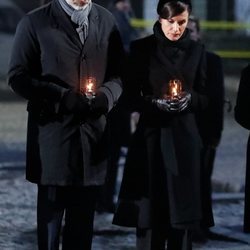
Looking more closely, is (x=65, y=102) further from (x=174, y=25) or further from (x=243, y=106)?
(x=243, y=106)

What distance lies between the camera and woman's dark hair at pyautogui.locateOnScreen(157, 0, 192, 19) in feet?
20.0

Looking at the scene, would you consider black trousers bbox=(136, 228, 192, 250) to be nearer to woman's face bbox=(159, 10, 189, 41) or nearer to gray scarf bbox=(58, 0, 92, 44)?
woman's face bbox=(159, 10, 189, 41)

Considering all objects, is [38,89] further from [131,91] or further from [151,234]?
[151,234]

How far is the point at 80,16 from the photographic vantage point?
566cm

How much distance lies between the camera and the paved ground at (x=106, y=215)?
767cm

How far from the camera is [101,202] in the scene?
342 inches

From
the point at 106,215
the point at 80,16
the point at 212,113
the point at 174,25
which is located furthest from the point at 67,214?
the point at 106,215

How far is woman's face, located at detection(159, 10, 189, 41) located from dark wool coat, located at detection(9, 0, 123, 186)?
51 centimetres

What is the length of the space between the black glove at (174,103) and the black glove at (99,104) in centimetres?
46

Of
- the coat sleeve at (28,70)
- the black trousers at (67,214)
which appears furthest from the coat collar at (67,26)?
the black trousers at (67,214)

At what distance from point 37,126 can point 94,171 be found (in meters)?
0.39

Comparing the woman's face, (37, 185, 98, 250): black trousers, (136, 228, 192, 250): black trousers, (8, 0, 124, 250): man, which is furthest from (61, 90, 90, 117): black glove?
(136, 228, 192, 250): black trousers

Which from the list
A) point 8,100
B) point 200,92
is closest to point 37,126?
point 200,92

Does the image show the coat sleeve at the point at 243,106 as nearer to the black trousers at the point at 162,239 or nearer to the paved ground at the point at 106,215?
the black trousers at the point at 162,239
